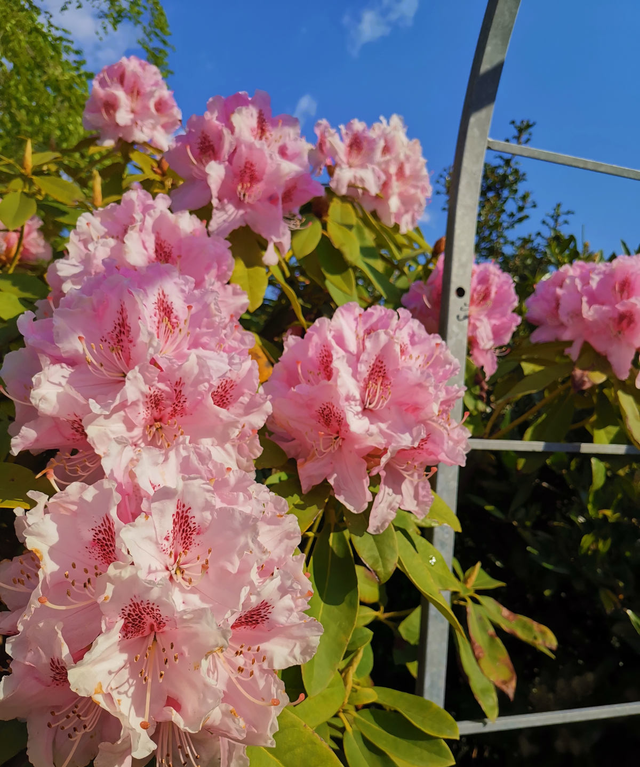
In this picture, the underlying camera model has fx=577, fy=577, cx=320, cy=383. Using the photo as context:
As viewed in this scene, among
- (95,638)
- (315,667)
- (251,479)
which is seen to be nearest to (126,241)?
(251,479)

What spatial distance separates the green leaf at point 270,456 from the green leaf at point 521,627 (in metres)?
0.74

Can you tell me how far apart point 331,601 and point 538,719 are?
80 centimetres

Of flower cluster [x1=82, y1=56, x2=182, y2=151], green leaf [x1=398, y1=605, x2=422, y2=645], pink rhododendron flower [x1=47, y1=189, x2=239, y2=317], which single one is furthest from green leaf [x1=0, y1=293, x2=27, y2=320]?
green leaf [x1=398, y1=605, x2=422, y2=645]

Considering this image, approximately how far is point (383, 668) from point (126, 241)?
5.30 ft

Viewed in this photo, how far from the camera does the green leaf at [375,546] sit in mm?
861

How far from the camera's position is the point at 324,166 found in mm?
1440

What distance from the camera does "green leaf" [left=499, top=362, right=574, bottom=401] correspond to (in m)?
1.39

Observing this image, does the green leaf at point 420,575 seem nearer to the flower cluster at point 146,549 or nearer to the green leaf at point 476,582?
the flower cluster at point 146,549

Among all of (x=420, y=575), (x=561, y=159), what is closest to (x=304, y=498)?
(x=420, y=575)

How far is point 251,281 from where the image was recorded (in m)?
1.13

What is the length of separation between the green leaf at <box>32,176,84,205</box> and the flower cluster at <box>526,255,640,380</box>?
3.86 feet

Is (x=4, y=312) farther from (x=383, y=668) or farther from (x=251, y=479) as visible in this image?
(x=383, y=668)

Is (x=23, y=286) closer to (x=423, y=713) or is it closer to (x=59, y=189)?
(x=59, y=189)

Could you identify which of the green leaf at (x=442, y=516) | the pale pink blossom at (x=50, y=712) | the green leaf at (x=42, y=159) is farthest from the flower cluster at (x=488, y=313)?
the pale pink blossom at (x=50, y=712)
